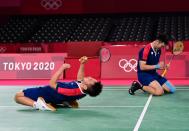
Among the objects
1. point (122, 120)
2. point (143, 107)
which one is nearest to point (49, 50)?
point (143, 107)

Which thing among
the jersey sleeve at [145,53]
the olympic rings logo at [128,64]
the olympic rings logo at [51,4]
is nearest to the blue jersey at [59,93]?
the jersey sleeve at [145,53]

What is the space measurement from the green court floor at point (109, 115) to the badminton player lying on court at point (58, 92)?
0.15 meters

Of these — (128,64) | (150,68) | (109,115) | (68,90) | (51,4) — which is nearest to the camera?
(109,115)

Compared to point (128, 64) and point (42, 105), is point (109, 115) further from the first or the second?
point (128, 64)

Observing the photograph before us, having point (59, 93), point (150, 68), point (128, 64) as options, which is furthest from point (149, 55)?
point (128, 64)

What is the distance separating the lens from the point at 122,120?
5703 mm

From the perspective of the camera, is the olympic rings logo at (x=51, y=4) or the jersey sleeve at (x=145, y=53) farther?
the olympic rings logo at (x=51, y=4)

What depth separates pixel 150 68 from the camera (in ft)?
27.3

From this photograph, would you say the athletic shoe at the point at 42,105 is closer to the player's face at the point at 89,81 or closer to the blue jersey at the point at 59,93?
the blue jersey at the point at 59,93

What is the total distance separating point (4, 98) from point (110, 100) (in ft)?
6.96

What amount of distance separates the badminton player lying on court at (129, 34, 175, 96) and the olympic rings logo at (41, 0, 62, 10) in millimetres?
12126

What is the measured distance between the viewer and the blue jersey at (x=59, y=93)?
6441mm

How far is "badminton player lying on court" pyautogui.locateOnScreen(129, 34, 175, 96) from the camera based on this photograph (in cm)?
832

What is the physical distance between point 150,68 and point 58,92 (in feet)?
8.31
